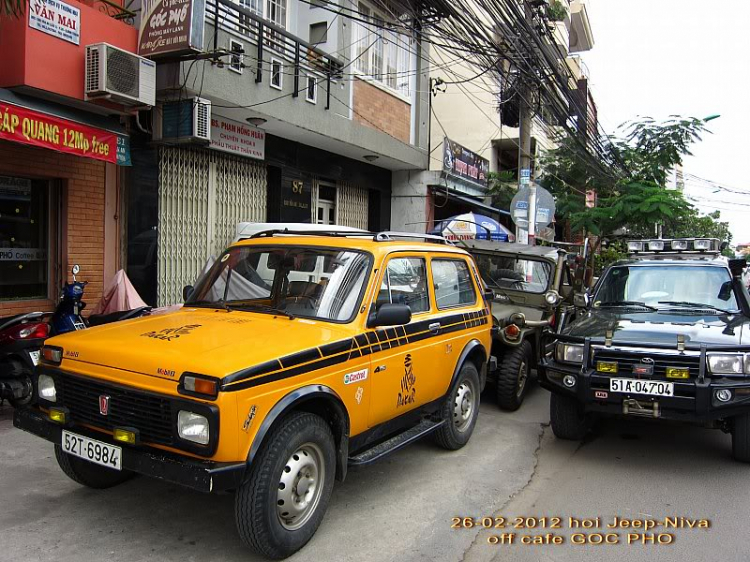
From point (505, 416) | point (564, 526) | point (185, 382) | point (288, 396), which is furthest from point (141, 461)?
point (505, 416)

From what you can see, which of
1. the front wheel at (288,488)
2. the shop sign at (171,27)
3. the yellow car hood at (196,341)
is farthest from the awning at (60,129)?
the front wheel at (288,488)

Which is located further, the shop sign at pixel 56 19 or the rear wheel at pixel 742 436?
the shop sign at pixel 56 19

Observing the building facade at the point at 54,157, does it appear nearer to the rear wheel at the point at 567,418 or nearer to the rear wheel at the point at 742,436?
the rear wheel at the point at 567,418

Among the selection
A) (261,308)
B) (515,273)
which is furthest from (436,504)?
(515,273)

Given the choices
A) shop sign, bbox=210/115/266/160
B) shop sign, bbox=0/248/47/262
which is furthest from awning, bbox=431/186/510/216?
shop sign, bbox=0/248/47/262

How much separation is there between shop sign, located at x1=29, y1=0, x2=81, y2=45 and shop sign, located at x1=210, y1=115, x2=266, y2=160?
10.1ft

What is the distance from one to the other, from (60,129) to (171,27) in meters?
1.91

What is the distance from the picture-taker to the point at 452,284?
554cm

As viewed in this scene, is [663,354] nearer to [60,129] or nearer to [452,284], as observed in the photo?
[452,284]

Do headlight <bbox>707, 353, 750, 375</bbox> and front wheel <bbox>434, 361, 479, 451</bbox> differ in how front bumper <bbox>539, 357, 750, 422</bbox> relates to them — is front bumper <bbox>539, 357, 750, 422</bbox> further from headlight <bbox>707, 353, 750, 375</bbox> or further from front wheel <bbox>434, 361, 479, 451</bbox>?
front wheel <bbox>434, 361, 479, 451</bbox>

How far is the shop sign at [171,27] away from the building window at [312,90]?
3.60 m

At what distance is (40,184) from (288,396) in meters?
6.25

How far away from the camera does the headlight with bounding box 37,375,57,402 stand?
3.68 metres

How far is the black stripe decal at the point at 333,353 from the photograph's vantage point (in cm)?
309
